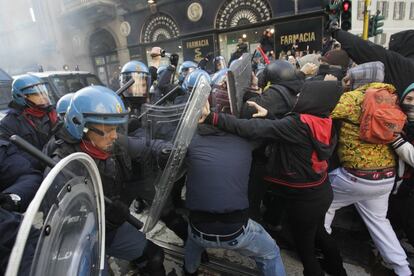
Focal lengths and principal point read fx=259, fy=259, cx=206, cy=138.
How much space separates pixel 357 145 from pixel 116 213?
1979 millimetres

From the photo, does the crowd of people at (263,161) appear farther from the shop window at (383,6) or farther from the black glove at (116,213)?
the shop window at (383,6)

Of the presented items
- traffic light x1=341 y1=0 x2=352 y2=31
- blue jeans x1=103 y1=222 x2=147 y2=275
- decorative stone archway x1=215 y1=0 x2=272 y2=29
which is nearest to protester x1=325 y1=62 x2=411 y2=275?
blue jeans x1=103 y1=222 x2=147 y2=275

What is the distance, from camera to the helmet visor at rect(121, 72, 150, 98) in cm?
304

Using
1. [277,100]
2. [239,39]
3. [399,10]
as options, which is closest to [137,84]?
[277,100]

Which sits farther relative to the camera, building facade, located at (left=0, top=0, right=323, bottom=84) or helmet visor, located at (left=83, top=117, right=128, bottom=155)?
building facade, located at (left=0, top=0, right=323, bottom=84)

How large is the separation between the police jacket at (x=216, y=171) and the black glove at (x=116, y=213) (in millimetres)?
448

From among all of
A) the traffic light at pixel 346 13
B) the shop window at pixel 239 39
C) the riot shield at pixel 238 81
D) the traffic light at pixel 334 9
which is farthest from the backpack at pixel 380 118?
the shop window at pixel 239 39

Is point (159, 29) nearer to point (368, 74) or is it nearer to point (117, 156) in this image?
point (368, 74)

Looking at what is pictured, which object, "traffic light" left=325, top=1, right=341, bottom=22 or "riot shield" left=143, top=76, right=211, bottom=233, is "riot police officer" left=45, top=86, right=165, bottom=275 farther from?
"traffic light" left=325, top=1, right=341, bottom=22

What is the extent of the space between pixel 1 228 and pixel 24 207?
0.88 metres

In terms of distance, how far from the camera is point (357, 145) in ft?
7.20

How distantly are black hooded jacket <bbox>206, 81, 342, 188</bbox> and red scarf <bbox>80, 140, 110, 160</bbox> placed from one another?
2.52ft

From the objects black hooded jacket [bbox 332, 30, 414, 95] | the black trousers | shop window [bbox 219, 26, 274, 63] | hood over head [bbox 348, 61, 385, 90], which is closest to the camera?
the black trousers

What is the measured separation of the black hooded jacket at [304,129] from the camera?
1.82 m
